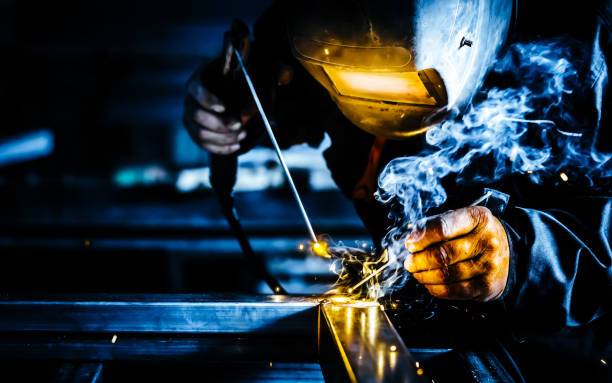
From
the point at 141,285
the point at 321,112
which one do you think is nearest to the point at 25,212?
the point at 141,285

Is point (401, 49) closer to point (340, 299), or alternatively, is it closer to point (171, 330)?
point (340, 299)

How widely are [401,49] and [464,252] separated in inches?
24.9

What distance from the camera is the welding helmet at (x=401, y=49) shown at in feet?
3.36

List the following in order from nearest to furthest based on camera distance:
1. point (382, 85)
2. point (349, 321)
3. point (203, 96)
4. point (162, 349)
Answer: point (349, 321) < point (162, 349) < point (382, 85) < point (203, 96)

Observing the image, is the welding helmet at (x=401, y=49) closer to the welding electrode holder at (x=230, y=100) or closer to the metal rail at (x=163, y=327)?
the welding electrode holder at (x=230, y=100)

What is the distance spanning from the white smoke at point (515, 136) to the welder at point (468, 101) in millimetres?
38

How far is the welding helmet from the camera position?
1.02m

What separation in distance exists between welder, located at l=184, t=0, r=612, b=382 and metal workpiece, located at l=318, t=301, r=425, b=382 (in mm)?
247

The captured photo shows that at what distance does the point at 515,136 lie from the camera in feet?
5.09

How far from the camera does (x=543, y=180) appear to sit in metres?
1.49

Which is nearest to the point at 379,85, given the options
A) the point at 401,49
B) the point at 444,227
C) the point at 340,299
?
the point at 401,49

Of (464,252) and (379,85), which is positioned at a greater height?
(379,85)

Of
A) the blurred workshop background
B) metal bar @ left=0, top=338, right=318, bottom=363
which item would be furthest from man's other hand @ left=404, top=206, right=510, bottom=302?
the blurred workshop background

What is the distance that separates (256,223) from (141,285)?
1.34m
